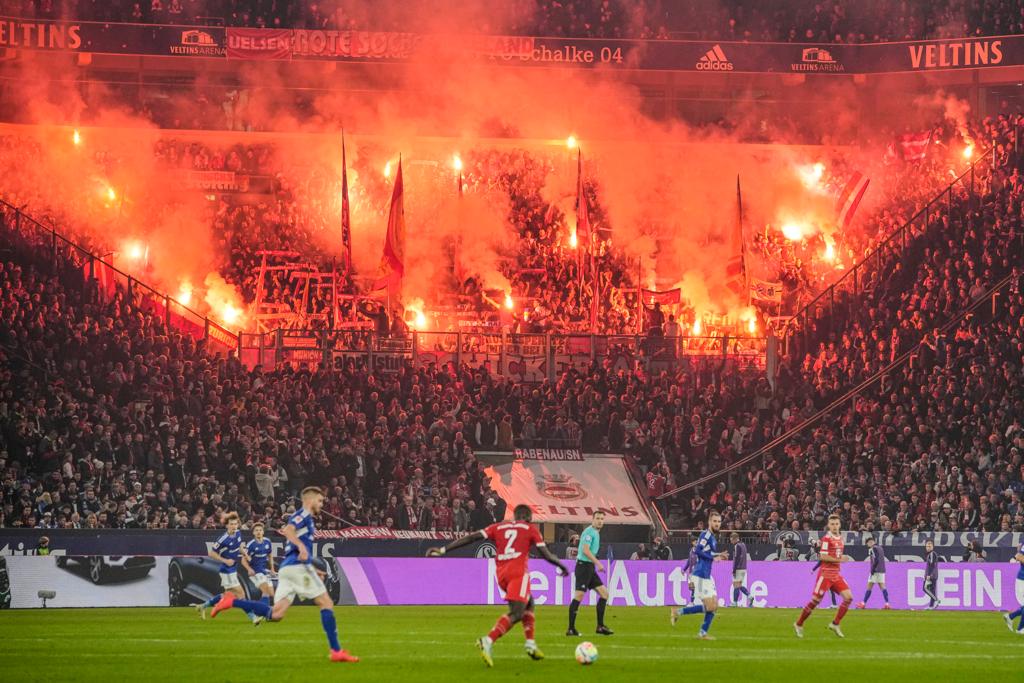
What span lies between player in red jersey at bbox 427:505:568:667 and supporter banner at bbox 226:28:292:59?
36.6m

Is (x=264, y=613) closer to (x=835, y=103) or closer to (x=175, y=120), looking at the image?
(x=175, y=120)

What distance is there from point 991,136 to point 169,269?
91.5 feet

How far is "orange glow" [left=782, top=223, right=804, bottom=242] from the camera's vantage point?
53.5 meters

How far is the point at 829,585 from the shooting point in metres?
24.0

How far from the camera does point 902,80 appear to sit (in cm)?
5375

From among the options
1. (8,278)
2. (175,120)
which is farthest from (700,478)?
(175,120)

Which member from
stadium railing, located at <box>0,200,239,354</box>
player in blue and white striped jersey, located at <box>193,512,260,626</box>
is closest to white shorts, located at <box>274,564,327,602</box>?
player in blue and white striped jersey, located at <box>193,512,260,626</box>

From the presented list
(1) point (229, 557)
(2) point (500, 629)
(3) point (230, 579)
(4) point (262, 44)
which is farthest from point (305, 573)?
(4) point (262, 44)

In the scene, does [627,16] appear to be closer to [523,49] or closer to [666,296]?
[523,49]

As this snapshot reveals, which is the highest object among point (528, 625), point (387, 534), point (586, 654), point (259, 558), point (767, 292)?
point (767, 292)

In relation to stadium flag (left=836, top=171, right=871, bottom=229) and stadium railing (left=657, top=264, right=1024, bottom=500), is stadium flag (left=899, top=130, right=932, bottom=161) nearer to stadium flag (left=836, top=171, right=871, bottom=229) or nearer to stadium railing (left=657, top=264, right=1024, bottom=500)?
stadium flag (left=836, top=171, right=871, bottom=229)

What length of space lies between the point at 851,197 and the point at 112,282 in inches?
925

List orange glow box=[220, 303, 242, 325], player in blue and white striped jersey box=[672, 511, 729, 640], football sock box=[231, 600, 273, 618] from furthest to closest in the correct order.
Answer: orange glow box=[220, 303, 242, 325] → player in blue and white striped jersey box=[672, 511, 729, 640] → football sock box=[231, 600, 273, 618]

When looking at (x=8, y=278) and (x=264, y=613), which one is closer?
(x=264, y=613)
